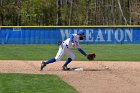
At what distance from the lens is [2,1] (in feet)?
202

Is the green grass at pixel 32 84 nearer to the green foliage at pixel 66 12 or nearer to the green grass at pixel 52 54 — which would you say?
the green grass at pixel 52 54

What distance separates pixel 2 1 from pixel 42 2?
5907mm

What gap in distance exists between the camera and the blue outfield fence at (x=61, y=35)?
121 feet

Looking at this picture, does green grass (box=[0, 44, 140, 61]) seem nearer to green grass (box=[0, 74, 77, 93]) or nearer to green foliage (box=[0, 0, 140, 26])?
green grass (box=[0, 74, 77, 93])

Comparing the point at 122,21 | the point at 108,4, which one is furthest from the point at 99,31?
the point at 108,4

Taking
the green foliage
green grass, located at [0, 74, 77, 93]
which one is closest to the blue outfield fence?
the green foliage

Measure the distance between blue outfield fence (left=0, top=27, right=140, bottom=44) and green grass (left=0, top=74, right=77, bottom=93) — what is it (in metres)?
23.7

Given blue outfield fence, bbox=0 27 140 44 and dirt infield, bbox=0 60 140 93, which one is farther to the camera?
blue outfield fence, bbox=0 27 140 44

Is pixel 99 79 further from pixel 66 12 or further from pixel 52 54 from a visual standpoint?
pixel 66 12

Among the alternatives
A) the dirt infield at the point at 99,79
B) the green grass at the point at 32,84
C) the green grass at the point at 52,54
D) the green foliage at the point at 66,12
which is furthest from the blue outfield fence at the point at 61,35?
the green grass at the point at 32,84

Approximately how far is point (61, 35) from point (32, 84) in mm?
26407

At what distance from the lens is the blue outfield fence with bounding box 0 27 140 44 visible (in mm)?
36875

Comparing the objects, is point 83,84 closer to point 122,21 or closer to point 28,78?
point 28,78

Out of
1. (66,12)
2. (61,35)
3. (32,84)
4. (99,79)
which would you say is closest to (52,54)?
(99,79)
